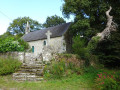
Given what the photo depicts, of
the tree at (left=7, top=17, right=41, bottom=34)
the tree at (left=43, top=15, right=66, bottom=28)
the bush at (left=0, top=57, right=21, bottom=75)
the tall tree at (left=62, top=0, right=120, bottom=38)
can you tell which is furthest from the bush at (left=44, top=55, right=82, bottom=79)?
the tree at (left=43, top=15, right=66, bottom=28)

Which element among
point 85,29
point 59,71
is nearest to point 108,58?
point 85,29

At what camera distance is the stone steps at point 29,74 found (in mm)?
6272

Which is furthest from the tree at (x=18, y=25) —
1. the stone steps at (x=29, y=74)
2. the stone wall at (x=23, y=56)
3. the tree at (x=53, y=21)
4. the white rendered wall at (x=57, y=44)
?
the stone steps at (x=29, y=74)

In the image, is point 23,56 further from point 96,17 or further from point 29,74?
point 96,17

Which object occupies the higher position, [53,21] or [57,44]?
[53,21]

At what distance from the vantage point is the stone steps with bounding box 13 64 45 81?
247 inches

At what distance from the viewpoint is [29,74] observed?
6.62m

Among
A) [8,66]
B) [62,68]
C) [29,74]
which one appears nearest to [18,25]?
[8,66]

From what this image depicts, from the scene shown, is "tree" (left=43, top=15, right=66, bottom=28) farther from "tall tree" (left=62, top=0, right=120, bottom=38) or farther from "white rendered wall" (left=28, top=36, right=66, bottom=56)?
"tall tree" (left=62, top=0, right=120, bottom=38)

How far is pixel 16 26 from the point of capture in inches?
1393

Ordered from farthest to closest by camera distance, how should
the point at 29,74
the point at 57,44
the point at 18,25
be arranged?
the point at 18,25 → the point at 57,44 → the point at 29,74

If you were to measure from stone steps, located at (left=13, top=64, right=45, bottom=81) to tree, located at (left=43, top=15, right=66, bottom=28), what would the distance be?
35904mm

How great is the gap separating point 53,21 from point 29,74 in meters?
37.2

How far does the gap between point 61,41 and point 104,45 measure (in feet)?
25.1
